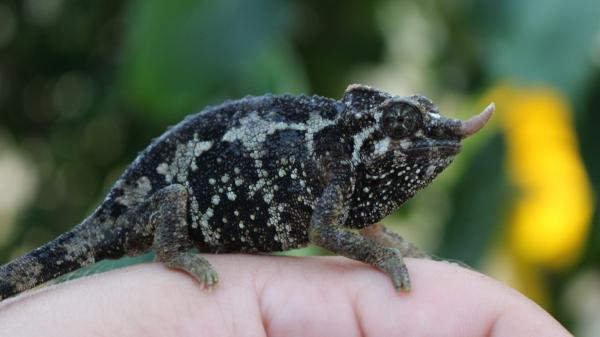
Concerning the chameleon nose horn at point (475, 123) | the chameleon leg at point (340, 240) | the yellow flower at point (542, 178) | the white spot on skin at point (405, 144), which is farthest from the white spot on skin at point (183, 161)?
the yellow flower at point (542, 178)

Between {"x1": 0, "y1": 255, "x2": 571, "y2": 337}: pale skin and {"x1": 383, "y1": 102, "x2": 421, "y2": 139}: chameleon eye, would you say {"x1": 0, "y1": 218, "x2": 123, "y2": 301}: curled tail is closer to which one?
{"x1": 0, "y1": 255, "x2": 571, "y2": 337}: pale skin

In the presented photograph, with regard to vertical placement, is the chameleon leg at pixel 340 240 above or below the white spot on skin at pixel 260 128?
below

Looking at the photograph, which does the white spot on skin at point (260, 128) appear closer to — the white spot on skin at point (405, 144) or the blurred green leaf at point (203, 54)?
the white spot on skin at point (405, 144)

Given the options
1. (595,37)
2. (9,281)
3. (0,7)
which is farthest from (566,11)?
(0,7)

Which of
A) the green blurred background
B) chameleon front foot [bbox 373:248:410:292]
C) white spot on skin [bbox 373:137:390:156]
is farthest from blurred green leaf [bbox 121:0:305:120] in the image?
chameleon front foot [bbox 373:248:410:292]

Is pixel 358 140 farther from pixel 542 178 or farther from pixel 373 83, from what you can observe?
pixel 373 83

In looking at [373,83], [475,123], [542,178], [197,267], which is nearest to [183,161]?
[197,267]
